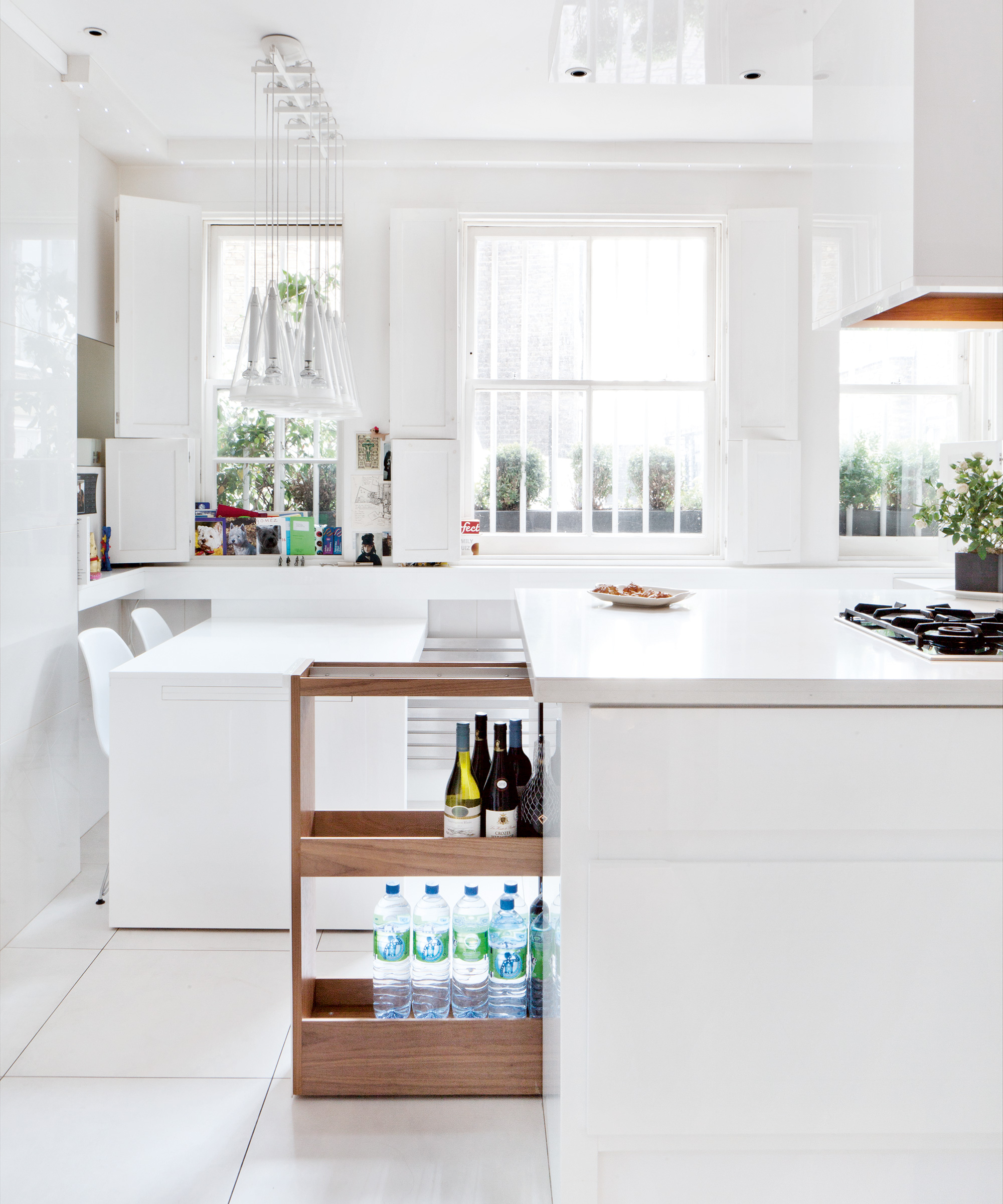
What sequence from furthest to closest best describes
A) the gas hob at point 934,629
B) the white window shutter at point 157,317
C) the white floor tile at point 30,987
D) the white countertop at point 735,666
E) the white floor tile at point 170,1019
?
the white window shutter at point 157,317
the white floor tile at point 30,987
the white floor tile at point 170,1019
the gas hob at point 934,629
the white countertop at point 735,666

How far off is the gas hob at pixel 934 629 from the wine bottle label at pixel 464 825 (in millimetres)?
858

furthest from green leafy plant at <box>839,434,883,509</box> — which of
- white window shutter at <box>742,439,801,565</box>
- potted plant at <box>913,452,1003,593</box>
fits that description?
potted plant at <box>913,452,1003,593</box>

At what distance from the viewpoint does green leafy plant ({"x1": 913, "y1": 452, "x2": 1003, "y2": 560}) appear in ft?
8.48

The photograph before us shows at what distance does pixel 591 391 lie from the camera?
14.3 ft

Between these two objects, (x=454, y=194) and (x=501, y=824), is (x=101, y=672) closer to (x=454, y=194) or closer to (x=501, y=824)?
(x=501, y=824)

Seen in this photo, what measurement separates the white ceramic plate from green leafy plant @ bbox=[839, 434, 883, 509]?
227 centimetres

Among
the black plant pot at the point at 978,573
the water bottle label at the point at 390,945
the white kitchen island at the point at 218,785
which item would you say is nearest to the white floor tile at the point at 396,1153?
the water bottle label at the point at 390,945

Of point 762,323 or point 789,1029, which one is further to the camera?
point 762,323

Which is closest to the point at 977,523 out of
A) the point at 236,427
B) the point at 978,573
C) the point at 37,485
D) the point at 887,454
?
the point at 978,573

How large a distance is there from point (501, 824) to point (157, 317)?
2.99 metres

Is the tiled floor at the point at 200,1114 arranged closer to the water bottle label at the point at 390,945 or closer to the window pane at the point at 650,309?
the water bottle label at the point at 390,945

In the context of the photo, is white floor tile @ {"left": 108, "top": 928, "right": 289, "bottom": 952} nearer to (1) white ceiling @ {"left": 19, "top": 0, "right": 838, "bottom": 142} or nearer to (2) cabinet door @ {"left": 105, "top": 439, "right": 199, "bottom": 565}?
(2) cabinet door @ {"left": 105, "top": 439, "right": 199, "bottom": 565}

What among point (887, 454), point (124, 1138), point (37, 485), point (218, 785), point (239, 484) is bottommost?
point (124, 1138)

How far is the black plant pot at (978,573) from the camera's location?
262cm
